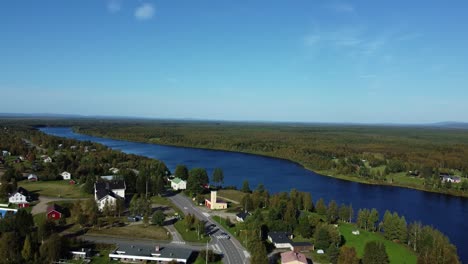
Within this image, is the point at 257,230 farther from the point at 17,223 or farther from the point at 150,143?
the point at 150,143

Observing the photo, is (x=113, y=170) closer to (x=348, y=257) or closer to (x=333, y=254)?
(x=333, y=254)

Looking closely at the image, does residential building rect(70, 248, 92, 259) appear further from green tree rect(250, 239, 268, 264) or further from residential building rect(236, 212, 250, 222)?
residential building rect(236, 212, 250, 222)

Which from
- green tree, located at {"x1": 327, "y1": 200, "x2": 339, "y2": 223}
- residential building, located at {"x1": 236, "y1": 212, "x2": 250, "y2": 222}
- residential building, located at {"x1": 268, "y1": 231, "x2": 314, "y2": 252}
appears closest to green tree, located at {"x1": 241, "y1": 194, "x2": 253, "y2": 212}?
residential building, located at {"x1": 236, "y1": 212, "x2": 250, "y2": 222}

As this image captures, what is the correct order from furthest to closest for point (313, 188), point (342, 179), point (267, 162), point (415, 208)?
point (267, 162) → point (342, 179) → point (313, 188) → point (415, 208)

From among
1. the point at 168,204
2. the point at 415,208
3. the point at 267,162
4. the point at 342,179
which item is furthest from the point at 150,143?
the point at 415,208

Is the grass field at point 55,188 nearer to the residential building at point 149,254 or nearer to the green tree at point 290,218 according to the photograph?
the residential building at point 149,254

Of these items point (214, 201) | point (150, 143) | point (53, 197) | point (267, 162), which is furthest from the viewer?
point (150, 143)

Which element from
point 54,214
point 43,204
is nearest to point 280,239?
point 54,214
